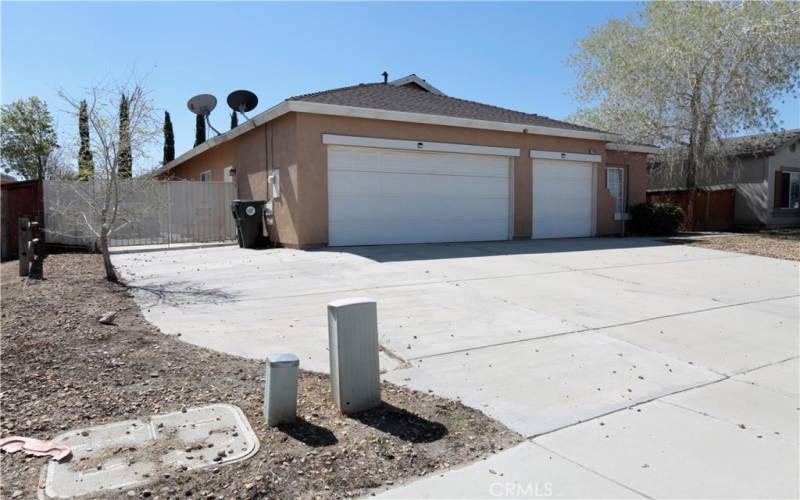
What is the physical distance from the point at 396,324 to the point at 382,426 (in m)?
2.76

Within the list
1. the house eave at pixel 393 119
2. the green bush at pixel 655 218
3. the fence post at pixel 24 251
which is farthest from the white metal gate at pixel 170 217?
the green bush at pixel 655 218

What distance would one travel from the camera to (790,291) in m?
9.40

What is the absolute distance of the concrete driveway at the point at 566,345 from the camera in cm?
336

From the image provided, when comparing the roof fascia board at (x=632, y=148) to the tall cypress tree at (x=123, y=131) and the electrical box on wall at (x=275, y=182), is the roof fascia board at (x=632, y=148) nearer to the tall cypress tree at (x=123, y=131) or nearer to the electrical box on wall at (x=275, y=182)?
the electrical box on wall at (x=275, y=182)

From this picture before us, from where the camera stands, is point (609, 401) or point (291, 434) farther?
point (609, 401)

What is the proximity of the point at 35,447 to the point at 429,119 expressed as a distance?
12.1m

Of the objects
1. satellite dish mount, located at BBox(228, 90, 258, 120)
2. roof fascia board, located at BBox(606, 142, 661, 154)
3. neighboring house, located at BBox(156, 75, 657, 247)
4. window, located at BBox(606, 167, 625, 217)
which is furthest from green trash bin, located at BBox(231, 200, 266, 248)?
window, located at BBox(606, 167, 625, 217)

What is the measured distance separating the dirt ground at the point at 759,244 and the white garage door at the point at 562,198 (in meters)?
2.77

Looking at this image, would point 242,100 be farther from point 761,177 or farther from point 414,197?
point 761,177

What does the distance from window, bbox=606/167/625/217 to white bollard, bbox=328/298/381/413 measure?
1724cm

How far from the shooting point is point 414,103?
1573cm

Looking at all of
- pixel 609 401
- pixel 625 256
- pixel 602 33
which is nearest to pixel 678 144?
pixel 602 33

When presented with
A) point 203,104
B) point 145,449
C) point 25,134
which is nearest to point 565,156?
point 203,104

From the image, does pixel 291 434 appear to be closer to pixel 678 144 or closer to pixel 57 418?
pixel 57 418
